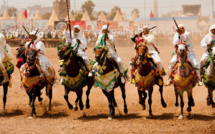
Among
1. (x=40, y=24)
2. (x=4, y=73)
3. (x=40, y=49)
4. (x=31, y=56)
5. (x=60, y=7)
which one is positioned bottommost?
(x=4, y=73)

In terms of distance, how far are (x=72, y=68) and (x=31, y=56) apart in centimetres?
133

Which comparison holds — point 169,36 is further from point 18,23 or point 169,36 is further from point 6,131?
point 6,131

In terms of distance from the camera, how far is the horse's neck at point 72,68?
486 inches

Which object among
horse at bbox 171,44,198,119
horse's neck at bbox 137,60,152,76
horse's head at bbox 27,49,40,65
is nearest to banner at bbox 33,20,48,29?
horse's head at bbox 27,49,40,65

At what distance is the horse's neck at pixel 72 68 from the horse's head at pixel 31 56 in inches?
42.7

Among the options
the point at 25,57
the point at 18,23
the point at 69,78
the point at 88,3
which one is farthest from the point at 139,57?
the point at 88,3

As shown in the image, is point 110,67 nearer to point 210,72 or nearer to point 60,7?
point 210,72

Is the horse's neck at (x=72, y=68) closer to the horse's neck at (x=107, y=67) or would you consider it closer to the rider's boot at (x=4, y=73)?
the horse's neck at (x=107, y=67)

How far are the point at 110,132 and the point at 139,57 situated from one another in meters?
2.52

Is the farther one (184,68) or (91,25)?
(91,25)

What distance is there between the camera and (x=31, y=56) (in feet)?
40.3

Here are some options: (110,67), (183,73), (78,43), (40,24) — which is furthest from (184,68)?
(40,24)

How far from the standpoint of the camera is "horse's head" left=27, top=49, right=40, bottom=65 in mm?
12297

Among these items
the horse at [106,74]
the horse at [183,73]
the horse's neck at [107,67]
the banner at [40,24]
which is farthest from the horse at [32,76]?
the banner at [40,24]
